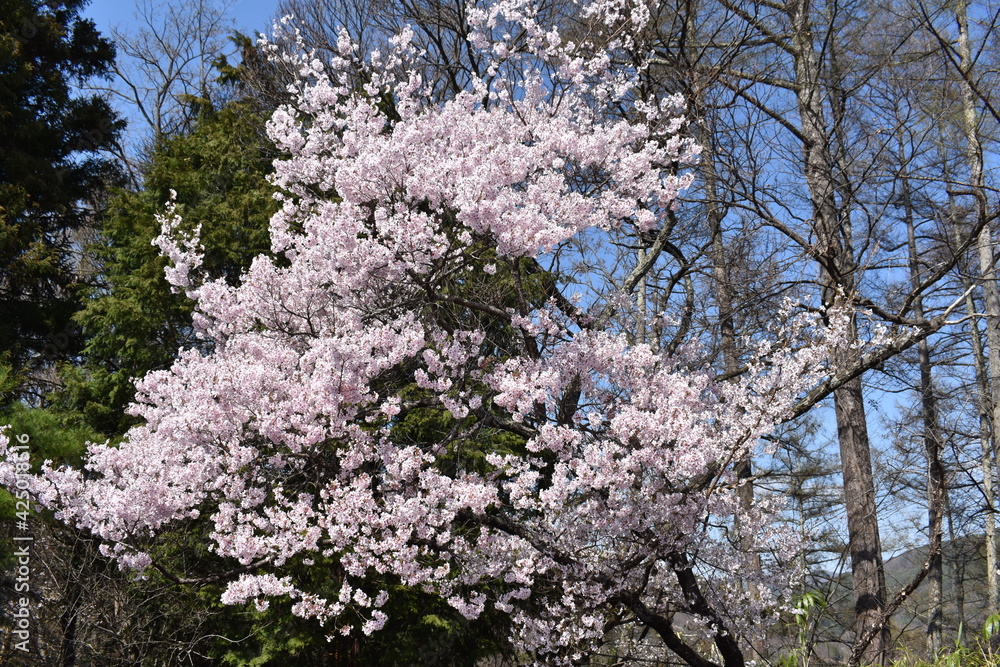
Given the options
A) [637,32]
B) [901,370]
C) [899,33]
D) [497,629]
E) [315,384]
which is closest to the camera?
[315,384]

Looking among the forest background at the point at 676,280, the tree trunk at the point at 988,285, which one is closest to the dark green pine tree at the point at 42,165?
the forest background at the point at 676,280

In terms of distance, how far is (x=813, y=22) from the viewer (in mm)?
8586

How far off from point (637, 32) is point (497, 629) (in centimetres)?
714

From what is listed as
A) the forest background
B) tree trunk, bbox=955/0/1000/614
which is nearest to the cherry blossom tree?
the forest background

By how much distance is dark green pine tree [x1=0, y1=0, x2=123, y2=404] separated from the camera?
39.6 ft

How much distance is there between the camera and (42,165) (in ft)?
43.0

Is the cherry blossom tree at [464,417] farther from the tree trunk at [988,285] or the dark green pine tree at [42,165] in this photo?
the dark green pine tree at [42,165]

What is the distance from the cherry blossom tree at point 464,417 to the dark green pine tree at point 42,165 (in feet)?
22.3

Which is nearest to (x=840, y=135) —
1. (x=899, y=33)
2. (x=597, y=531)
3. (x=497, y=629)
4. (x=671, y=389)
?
(x=899, y=33)

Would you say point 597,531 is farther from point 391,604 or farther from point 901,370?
point 901,370

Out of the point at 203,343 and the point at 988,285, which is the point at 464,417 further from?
the point at 988,285

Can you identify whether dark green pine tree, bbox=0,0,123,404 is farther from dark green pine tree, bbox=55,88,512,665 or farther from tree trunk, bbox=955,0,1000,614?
tree trunk, bbox=955,0,1000,614

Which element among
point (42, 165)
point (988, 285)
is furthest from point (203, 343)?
point (988, 285)

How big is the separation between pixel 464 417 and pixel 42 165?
11381 mm
